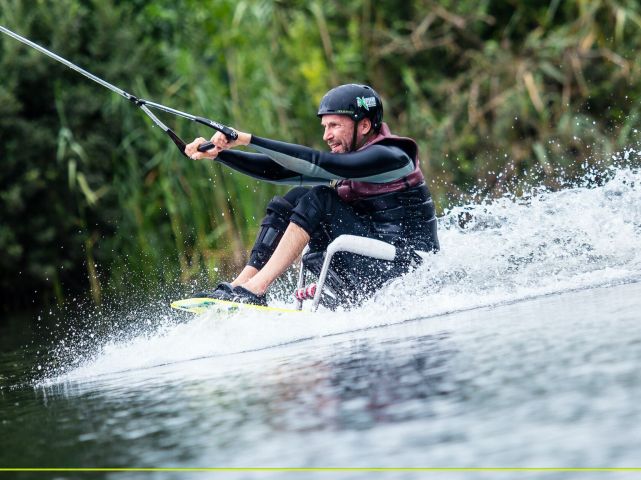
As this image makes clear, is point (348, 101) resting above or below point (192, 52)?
below

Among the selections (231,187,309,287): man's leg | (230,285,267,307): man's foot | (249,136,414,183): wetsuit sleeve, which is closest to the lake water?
(230,285,267,307): man's foot

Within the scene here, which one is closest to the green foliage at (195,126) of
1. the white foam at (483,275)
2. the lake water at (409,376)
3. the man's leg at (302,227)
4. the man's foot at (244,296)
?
the white foam at (483,275)

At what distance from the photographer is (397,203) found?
23.5 ft

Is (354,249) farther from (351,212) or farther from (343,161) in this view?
(343,161)

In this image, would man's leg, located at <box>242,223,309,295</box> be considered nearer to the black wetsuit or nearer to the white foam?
the black wetsuit

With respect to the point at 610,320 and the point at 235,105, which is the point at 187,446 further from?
the point at 235,105

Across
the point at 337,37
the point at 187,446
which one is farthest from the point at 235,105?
the point at 187,446

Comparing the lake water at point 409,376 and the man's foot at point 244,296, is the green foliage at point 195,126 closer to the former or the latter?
the lake water at point 409,376

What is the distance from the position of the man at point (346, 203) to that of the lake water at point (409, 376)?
20cm

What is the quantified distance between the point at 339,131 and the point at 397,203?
1.77 feet

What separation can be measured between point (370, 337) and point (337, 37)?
14440 millimetres

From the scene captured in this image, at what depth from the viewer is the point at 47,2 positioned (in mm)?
16500

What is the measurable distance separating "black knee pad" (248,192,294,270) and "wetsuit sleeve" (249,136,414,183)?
240 millimetres

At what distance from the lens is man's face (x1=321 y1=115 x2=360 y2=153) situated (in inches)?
283
